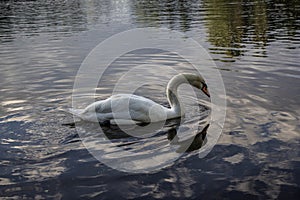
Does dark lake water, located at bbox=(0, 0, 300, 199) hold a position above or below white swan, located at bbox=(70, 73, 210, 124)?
below

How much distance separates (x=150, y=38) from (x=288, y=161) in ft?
67.1

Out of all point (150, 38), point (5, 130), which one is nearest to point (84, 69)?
point (5, 130)

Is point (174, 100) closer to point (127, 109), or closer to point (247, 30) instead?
point (127, 109)

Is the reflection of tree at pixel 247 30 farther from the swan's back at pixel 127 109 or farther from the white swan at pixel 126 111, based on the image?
the swan's back at pixel 127 109

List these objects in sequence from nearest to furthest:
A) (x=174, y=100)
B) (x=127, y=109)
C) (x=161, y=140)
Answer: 1. (x=161, y=140)
2. (x=127, y=109)
3. (x=174, y=100)

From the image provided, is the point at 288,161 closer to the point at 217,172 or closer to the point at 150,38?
the point at 217,172

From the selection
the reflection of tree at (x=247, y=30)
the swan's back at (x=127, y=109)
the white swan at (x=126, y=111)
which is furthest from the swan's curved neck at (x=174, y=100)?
the reflection of tree at (x=247, y=30)

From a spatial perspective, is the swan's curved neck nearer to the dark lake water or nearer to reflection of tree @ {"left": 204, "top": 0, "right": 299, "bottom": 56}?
the dark lake water

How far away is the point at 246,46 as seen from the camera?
73.7 feet

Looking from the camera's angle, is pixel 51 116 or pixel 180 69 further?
pixel 180 69

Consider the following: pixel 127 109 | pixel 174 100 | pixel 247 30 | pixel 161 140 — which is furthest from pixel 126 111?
pixel 247 30

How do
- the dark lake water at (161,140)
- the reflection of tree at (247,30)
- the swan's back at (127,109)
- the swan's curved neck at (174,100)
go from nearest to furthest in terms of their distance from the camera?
the dark lake water at (161,140) → the swan's back at (127,109) → the swan's curved neck at (174,100) → the reflection of tree at (247,30)

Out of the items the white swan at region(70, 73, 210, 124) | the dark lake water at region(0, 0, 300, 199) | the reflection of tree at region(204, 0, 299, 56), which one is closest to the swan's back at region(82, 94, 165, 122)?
the white swan at region(70, 73, 210, 124)

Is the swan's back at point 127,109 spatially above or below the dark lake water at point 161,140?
above
